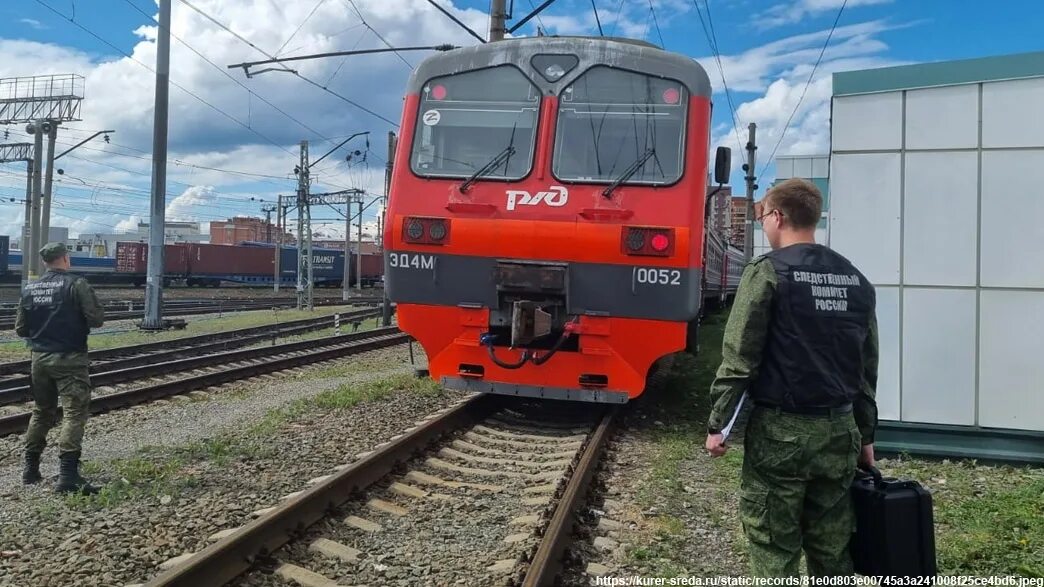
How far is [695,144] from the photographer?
22.9ft

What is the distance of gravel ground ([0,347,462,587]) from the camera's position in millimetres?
4016

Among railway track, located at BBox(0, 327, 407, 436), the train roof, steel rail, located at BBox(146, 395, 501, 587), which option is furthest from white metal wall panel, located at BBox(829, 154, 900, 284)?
railway track, located at BBox(0, 327, 407, 436)

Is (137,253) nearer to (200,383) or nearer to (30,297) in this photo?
(200,383)

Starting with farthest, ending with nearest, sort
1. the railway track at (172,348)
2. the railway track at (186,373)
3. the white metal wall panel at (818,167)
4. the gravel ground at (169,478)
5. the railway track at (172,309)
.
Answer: the white metal wall panel at (818,167) < the railway track at (172,309) < the railway track at (172,348) < the railway track at (186,373) < the gravel ground at (169,478)

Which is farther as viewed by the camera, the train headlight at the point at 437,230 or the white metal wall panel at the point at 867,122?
the train headlight at the point at 437,230

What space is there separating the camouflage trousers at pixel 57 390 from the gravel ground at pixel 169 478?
1.23 feet

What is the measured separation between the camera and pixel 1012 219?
616 cm

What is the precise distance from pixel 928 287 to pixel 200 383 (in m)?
8.34

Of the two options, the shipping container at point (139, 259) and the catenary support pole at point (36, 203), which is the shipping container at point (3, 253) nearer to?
the shipping container at point (139, 259)

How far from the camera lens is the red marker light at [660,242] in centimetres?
676

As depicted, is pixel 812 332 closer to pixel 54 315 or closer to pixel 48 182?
pixel 54 315

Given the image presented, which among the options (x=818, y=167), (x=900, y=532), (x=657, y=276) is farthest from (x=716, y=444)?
(x=818, y=167)

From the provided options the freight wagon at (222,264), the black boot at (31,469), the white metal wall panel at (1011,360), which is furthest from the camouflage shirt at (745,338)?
the freight wagon at (222,264)

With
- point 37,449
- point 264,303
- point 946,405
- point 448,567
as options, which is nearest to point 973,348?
point 946,405
